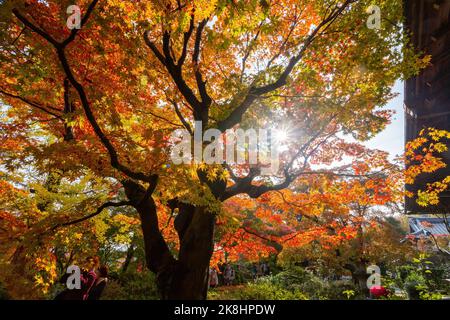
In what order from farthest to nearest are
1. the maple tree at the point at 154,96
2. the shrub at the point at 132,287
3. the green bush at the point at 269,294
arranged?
1. the green bush at the point at 269,294
2. the shrub at the point at 132,287
3. the maple tree at the point at 154,96

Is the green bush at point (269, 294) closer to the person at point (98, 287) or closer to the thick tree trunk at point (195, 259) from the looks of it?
the person at point (98, 287)

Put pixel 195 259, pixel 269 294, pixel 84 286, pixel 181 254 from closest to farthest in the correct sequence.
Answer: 1. pixel 195 259
2. pixel 181 254
3. pixel 84 286
4. pixel 269 294

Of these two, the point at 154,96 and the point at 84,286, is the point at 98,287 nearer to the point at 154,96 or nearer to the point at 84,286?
the point at 84,286

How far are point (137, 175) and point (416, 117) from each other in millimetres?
6478

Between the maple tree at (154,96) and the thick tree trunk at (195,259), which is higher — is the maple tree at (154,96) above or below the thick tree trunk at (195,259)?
above

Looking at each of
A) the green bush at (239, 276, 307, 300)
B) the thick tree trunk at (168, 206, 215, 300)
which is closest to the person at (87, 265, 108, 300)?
the thick tree trunk at (168, 206, 215, 300)

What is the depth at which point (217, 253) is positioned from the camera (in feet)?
39.1

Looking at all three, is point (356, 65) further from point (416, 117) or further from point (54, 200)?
point (54, 200)

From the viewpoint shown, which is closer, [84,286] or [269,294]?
[84,286]

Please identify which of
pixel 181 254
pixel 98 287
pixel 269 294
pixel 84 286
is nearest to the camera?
pixel 181 254

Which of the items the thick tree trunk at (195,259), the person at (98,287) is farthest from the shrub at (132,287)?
the thick tree trunk at (195,259)

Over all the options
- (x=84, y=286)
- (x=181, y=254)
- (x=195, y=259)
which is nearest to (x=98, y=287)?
(x=84, y=286)

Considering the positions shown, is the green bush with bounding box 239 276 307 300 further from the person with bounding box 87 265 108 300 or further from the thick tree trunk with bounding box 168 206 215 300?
the thick tree trunk with bounding box 168 206 215 300
